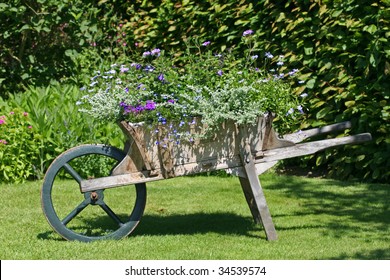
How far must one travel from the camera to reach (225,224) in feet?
19.3

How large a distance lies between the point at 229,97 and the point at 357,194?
6.99 ft

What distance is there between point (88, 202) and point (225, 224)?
108 centimetres

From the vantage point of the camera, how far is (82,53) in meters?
9.59

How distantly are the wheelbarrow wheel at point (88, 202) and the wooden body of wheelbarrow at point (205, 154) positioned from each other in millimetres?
142

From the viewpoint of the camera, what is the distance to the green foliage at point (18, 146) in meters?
7.44

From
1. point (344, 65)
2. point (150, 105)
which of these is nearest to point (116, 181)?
point (150, 105)

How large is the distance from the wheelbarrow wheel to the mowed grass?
98mm

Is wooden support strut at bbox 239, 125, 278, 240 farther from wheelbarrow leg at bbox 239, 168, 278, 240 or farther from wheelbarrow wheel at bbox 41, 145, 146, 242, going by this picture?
wheelbarrow wheel at bbox 41, 145, 146, 242

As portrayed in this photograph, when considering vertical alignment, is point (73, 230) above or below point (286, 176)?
above

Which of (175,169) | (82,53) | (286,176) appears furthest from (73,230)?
(82,53)

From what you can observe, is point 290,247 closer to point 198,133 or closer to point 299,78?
point 198,133

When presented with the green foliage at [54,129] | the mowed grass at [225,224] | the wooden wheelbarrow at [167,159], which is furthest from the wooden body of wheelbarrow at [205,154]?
the green foliage at [54,129]

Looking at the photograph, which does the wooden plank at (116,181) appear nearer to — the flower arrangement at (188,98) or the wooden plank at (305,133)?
the flower arrangement at (188,98)

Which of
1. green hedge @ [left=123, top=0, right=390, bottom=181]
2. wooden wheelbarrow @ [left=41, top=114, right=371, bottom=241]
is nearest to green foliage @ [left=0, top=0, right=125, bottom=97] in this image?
green hedge @ [left=123, top=0, right=390, bottom=181]
